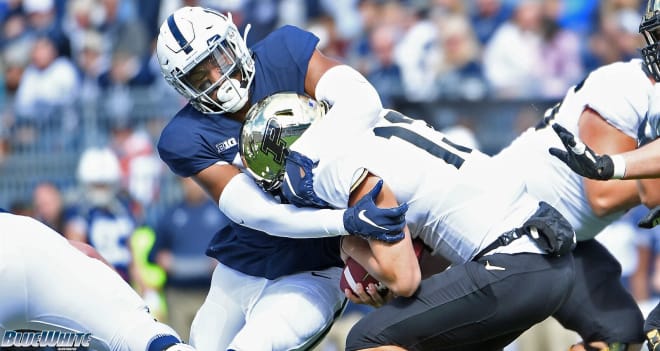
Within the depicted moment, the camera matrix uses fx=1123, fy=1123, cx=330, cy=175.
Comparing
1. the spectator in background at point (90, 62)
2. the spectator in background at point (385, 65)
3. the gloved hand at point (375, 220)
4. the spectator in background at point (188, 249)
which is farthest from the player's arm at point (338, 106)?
the spectator in background at point (90, 62)

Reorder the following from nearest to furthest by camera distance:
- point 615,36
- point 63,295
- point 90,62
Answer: point 63,295 → point 615,36 → point 90,62

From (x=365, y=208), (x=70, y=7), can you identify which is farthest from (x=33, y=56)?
(x=365, y=208)

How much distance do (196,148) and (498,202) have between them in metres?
A: 1.18

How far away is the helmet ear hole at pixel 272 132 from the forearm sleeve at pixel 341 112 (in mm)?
62

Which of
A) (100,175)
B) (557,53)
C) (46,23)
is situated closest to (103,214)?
(100,175)

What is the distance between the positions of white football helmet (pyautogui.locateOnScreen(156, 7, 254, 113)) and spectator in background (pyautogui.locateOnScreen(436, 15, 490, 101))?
460 cm

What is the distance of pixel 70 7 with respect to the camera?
38.4ft

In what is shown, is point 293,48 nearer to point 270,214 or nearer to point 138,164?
point 270,214

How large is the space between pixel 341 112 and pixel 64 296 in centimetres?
126

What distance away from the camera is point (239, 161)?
439cm

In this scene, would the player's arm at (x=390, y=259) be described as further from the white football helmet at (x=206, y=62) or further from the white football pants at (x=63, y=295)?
the white football pants at (x=63, y=295)

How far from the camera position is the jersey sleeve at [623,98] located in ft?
14.4

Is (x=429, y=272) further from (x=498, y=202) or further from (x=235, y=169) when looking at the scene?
(x=235, y=169)

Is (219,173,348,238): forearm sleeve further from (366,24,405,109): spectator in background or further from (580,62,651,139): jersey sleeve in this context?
(366,24,405,109): spectator in background
